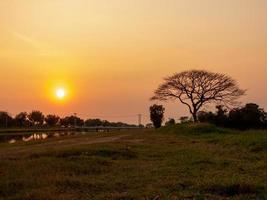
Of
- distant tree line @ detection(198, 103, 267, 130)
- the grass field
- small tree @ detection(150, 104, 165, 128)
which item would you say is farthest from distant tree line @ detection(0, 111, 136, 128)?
the grass field

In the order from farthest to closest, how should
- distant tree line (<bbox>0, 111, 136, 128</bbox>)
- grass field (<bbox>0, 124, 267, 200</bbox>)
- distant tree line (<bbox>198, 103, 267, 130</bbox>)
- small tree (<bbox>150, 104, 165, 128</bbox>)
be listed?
distant tree line (<bbox>0, 111, 136, 128</bbox>), small tree (<bbox>150, 104, 165, 128</bbox>), distant tree line (<bbox>198, 103, 267, 130</bbox>), grass field (<bbox>0, 124, 267, 200</bbox>)

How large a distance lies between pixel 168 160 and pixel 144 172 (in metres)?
2.85

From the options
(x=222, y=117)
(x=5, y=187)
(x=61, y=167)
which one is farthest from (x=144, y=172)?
(x=222, y=117)

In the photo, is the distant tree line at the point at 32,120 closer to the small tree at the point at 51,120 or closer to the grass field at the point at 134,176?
the small tree at the point at 51,120

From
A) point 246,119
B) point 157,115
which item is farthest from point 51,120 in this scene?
point 246,119

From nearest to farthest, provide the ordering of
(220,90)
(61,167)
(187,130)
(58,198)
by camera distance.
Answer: (58,198), (61,167), (187,130), (220,90)

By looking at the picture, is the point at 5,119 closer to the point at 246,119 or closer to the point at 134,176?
the point at 246,119

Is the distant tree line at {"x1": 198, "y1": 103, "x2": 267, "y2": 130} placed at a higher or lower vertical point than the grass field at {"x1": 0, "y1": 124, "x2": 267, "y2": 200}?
higher

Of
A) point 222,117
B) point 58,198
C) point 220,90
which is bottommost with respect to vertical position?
point 58,198

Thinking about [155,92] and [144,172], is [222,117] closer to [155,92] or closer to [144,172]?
[155,92]

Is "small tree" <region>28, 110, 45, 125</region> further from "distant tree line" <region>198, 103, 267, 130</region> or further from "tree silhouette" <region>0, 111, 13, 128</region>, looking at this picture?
"distant tree line" <region>198, 103, 267, 130</region>

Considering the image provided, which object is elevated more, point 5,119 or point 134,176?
point 5,119

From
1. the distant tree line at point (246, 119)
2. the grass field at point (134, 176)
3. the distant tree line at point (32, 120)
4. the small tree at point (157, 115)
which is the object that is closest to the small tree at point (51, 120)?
the distant tree line at point (32, 120)

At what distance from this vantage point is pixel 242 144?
63.6ft
